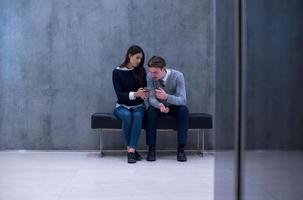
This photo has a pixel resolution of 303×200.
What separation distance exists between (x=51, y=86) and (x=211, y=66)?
207 centimetres

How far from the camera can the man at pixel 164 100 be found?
19.3 ft

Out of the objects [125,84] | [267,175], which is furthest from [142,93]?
[267,175]

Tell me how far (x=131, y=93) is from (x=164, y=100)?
0.39 meters

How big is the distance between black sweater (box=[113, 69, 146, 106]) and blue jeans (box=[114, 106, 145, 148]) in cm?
10

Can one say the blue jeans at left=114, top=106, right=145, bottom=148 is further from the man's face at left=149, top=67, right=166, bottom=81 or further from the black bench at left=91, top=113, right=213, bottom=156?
the man's face at left=149, top=67, right=166, bottom=81

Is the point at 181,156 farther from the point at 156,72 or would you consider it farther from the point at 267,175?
the point at 267,175

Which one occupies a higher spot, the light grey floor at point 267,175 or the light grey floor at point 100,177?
the light grey floor at point 267,175

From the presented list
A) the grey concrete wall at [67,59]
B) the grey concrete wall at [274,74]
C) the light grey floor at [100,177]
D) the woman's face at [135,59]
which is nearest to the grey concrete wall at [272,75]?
the grey concrete wall at [274,74]

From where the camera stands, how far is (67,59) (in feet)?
21.9

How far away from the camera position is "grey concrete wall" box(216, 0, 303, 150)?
135 centimetres

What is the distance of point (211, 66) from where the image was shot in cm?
674

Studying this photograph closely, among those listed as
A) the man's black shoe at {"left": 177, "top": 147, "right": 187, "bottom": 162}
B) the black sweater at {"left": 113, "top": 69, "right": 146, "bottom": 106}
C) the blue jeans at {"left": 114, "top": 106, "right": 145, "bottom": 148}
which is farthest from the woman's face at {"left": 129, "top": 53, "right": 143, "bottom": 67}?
the man's black shoe at {"left": 177, "top": 147, "right": 187, "bottom": 162}

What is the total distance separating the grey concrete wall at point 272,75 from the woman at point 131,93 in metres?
4.02

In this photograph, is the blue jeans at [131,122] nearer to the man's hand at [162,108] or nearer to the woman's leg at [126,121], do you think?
the woman's leg at [126,121]
